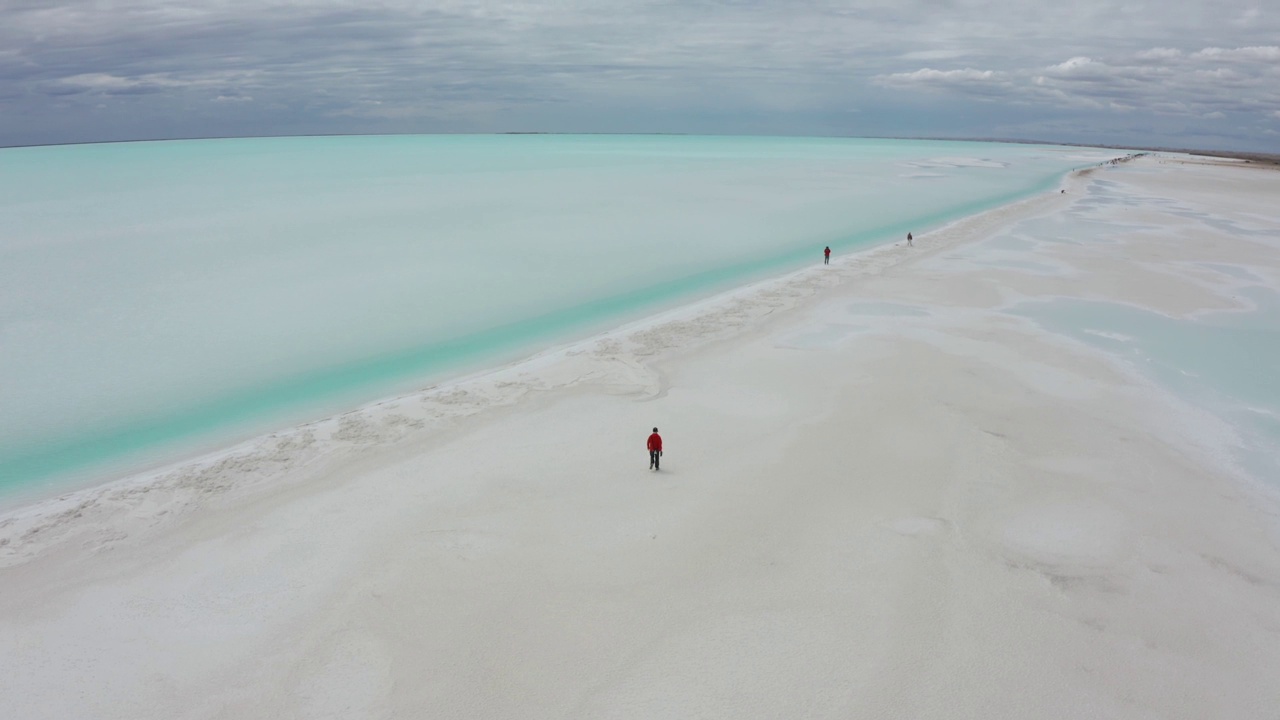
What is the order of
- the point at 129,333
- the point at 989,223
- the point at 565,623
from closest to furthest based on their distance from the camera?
the point at 565,623 → the point at 129,333 → the point at 989,223

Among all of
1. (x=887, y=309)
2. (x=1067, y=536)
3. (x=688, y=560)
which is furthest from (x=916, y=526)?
(x=887, y=309)

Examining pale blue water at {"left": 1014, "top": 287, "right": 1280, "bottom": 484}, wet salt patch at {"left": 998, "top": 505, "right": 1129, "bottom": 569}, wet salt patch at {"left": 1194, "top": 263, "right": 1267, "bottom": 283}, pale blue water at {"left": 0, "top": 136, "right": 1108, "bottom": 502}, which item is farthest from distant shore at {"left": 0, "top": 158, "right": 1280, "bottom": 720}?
wet salt patch at {"left": 1194, "top": 263, "right": 1267, "bottom": 283}

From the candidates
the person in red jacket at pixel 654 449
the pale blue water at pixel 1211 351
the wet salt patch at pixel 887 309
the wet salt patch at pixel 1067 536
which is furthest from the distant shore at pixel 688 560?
the wet salt patch at pixel 887 309

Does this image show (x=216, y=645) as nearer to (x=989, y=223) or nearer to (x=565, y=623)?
(x=565, y=623)

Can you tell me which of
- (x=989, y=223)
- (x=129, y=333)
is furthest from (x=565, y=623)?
(x=989, y=223)

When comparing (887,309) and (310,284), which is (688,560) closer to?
(887,309)

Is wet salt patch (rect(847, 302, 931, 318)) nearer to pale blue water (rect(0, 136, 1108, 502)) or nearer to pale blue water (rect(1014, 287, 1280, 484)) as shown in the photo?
pale blue water (rect(1014, 287, 1280, 484))
